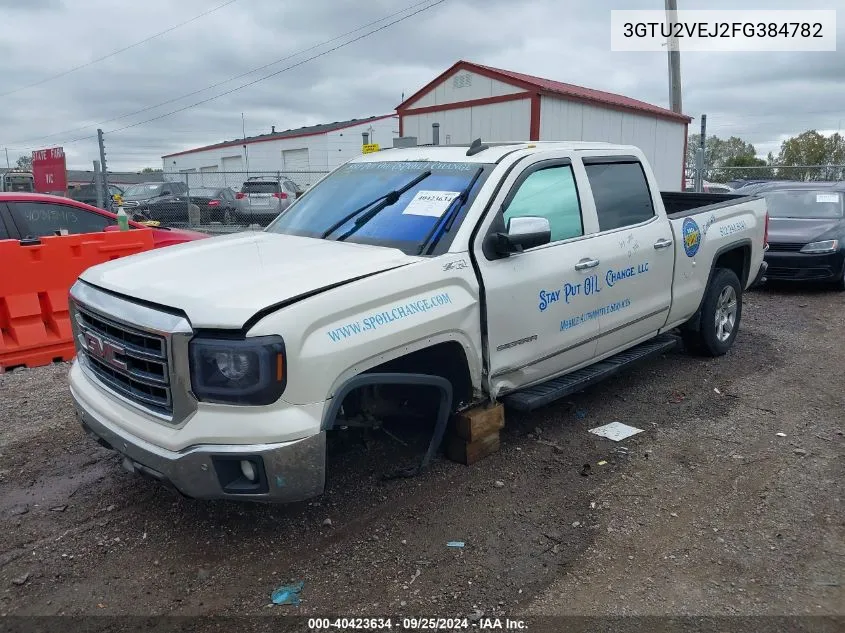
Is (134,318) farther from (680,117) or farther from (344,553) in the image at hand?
(680,117)

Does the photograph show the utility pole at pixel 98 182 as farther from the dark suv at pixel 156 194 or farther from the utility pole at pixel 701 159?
the utility pole at pixel 701 159

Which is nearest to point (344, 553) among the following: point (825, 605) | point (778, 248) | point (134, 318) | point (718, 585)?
point (134, 318)

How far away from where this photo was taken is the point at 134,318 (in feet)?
10.5

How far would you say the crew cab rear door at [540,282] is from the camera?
13.0ft

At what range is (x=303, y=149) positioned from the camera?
37.7 meters

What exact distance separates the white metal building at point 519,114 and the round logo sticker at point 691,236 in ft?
27.9

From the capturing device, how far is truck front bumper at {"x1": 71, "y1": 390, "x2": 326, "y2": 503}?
3.00 meters

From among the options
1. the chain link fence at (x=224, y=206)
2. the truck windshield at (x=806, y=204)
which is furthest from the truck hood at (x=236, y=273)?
the chain link fence at (x=224, y=206)

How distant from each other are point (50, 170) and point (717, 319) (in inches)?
792

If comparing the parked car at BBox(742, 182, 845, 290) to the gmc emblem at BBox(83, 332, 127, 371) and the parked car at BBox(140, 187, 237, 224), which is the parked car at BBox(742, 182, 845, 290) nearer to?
the gmc emblem at BBox(83, 332, 127, 371)

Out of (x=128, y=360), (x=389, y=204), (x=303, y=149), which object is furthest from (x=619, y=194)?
(x=303, y=149)

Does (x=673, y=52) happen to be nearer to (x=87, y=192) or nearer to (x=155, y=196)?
(x=155, y=196)

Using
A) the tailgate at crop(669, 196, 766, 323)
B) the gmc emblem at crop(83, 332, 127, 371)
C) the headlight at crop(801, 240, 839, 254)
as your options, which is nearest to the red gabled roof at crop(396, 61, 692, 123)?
the headlight at crop(801, 240, 839, 254)

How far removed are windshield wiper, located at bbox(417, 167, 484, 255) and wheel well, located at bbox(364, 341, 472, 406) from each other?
0.54m
